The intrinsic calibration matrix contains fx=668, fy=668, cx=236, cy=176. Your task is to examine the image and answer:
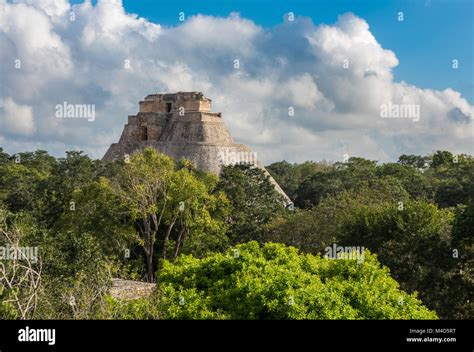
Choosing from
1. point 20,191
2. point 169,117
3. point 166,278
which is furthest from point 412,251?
point 169,117

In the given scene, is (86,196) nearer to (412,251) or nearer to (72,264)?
(72,264)

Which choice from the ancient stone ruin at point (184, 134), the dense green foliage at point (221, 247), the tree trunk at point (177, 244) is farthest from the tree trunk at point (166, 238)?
the ancient stone ruin at point (184, 134)

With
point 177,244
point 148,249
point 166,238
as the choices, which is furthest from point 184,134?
point 148,249

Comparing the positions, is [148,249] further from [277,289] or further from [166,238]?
[277,289]

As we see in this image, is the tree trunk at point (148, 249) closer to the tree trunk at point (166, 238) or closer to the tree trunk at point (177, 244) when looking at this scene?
the tree trunk at point (166, 238)

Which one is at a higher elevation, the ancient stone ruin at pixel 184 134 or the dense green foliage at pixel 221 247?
the ancient stone ruin at pixel 184 134

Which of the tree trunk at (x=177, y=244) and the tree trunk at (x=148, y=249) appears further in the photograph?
the tree trunk at (x=177, y=244)

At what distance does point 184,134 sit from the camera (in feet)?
191

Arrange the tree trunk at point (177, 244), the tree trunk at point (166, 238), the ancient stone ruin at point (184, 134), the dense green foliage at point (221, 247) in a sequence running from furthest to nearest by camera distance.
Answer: the ancient stone ruin at point (184, 134) < the tree trunk at point (177, 244) < the tree trunk at point (166, 238) < the dense green foliage at point (221, 247)

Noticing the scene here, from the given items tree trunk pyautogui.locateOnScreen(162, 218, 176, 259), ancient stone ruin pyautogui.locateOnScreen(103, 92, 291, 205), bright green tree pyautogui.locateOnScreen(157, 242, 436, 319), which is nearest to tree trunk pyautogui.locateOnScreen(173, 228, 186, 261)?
tree trunk pyautogui.locateOnScreen(162, 218, 176, 259)

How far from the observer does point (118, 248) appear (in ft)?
102

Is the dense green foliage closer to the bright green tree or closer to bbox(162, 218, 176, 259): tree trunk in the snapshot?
the bright green tree

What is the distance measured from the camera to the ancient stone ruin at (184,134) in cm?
5491
